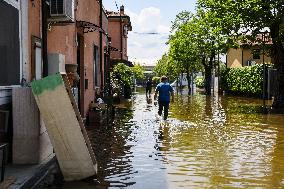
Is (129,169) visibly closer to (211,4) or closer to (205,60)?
(211,4)

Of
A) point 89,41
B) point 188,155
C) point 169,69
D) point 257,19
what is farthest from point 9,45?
point 169,69

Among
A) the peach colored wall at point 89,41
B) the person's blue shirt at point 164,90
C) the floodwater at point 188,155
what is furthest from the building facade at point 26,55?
the person's blue shirt at point 164,90

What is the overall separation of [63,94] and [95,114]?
9010mm

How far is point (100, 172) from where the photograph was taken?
27.5 ft

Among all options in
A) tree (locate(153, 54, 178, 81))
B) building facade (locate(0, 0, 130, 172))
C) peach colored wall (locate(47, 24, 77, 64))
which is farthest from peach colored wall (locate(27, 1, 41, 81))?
tree (locate(153, 54, 178, 81))

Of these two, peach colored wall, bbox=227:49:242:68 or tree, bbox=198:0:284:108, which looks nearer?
tree, bbox=198:0:284:108

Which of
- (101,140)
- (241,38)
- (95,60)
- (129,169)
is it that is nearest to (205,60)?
(241,38)

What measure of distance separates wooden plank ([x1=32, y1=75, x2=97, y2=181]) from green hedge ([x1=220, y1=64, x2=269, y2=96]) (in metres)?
26.7

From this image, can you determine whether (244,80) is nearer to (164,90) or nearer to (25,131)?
(164,90)

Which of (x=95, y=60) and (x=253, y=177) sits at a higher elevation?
(x=95, y=60)

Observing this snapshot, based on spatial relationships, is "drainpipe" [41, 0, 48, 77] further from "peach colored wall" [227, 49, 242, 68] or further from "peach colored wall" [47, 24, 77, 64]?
"peach colored wall" [227, 49, 242, 68]

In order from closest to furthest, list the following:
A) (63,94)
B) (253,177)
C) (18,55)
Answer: (63,94) → (253,177) → (18,55)

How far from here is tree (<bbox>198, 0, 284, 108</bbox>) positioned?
67.1 feet

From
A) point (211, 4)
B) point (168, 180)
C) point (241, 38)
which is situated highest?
point (211, 4)
